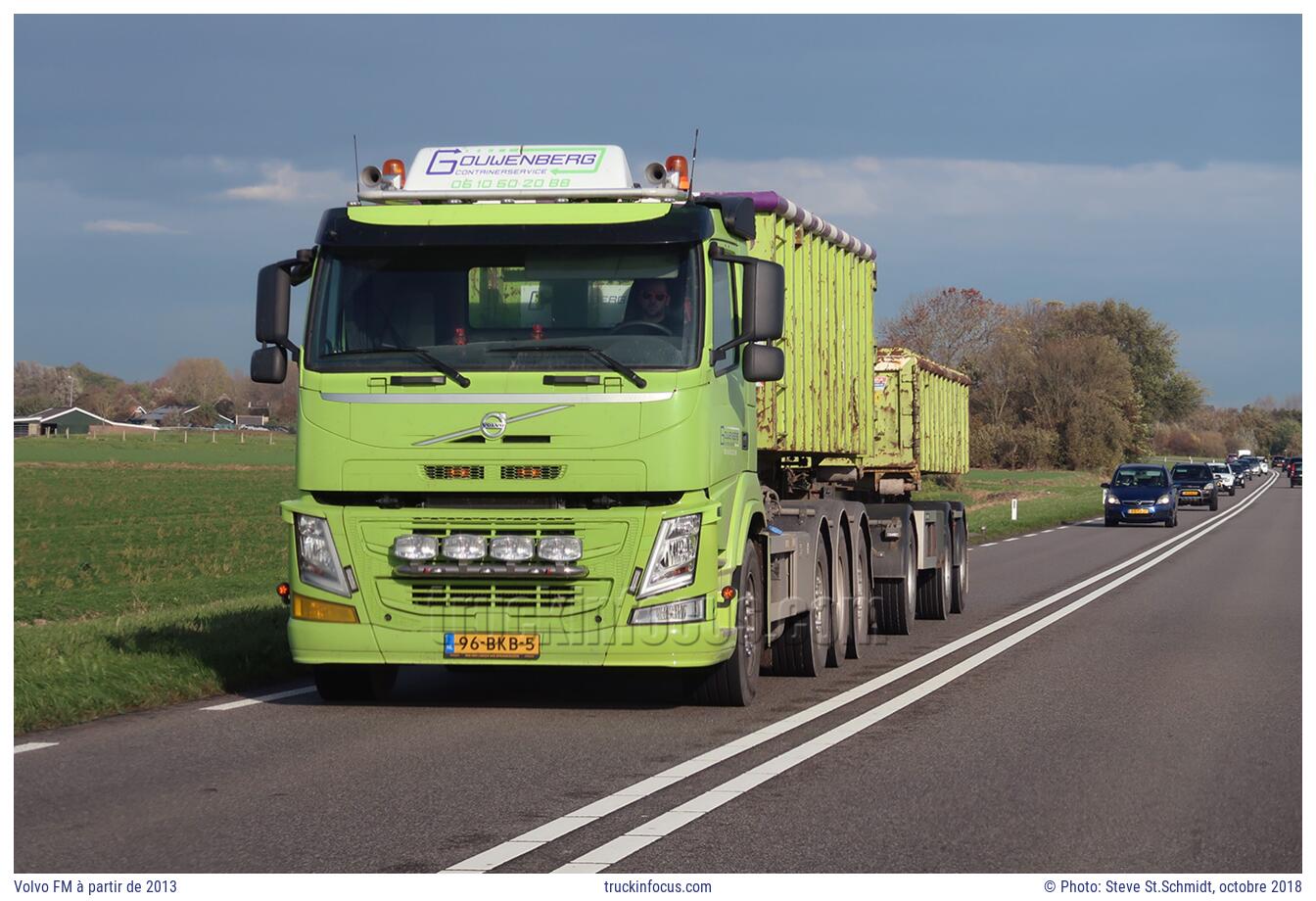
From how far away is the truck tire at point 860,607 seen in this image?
14.4m

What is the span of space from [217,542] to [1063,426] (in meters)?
82.5

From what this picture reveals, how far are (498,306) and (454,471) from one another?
1050mm

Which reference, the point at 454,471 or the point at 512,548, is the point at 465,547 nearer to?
the point at 512,548

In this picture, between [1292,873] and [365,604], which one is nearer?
[1292,873]

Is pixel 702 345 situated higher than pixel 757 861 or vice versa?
pixel 702 345

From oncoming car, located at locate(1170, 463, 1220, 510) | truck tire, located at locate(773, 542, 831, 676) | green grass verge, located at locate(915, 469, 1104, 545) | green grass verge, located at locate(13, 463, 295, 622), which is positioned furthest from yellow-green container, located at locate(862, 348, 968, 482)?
oncoming car, located at locate(1170, 463, 1220, 510)

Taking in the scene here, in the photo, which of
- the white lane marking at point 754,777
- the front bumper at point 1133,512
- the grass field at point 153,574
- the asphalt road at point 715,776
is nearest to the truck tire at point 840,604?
the asphalt road at point 715,776

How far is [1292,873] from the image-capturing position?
21.1ft

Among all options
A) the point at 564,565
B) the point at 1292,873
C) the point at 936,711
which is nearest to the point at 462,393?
the point at 564,565

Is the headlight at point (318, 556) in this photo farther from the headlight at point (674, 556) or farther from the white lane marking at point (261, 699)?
the headlight at point (674, 556)

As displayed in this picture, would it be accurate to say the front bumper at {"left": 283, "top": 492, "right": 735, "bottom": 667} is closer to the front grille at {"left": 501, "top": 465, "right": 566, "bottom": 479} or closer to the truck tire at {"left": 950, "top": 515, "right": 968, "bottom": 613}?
the front grille at {"left": 501, "top": 465, "right": 566, "bottom": 479}

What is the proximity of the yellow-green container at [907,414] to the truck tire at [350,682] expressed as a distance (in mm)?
6683
